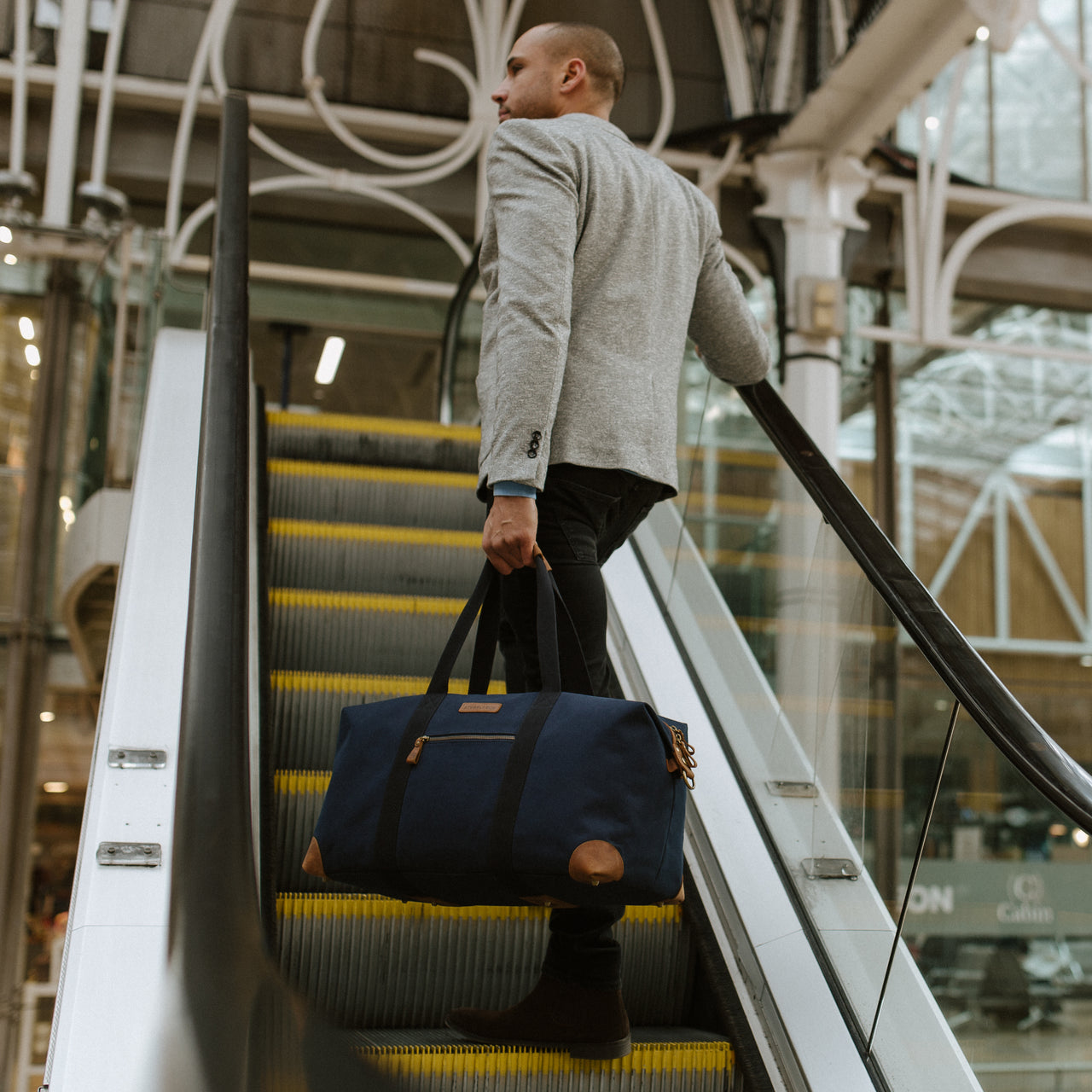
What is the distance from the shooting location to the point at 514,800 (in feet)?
5.85

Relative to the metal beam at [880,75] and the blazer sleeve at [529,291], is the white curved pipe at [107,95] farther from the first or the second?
the blazer sleeve at [529,291]

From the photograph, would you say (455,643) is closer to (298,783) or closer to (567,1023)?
(567,1023)

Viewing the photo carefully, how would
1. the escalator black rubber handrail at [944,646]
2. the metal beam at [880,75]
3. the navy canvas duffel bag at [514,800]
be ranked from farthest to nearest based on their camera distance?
the metal beam at [880,75], the escalator black rubber handrail at [944,646], the navy canvas duffel bag at [514,800]

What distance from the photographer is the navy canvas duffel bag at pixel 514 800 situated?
5.76ft

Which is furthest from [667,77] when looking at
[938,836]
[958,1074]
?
[958,1074]

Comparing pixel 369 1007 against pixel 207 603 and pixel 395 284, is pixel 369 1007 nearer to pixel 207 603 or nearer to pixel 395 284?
pixel 207 603

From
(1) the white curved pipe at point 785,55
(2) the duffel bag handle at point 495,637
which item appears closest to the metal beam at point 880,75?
(1) the white curved pipe at point 785,55

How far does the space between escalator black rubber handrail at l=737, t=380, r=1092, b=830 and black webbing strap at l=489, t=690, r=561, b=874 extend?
0.71m

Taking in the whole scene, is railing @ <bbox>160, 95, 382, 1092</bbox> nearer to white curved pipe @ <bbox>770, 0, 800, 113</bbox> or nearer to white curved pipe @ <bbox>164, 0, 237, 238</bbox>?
white curved pipe @ <bbox>164, 0, 237, 238</bbox>

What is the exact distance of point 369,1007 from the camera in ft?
7.82

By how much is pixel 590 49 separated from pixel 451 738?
1.30 metres

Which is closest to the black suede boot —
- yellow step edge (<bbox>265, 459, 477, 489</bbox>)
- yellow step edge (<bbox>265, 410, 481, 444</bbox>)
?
yellow step edge (<bbox>265, 459, 477, 489</bbox>)

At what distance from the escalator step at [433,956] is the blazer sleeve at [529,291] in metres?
0.93

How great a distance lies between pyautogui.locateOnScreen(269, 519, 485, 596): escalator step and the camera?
12.5 feet
